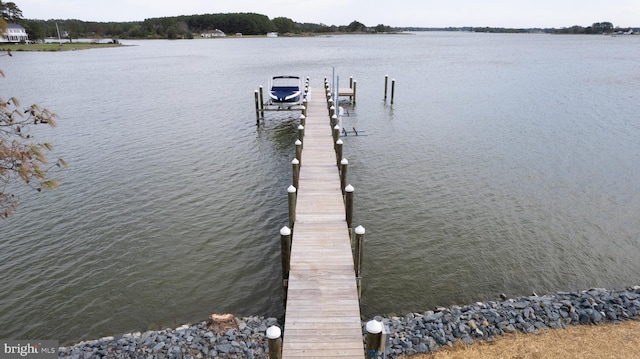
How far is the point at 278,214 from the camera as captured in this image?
49.9 feet

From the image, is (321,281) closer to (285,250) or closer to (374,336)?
(285,250)

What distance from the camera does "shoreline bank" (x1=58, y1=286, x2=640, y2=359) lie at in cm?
853

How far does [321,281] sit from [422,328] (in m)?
2.58

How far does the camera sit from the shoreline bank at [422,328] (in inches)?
336

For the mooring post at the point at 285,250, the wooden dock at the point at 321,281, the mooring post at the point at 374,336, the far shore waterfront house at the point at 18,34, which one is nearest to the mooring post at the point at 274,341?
the wooden dock at the point at 321,281

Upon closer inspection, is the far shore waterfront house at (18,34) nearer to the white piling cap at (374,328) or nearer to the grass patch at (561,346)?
the white piling cap at (374,328)

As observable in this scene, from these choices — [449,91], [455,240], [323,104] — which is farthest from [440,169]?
[449,91]

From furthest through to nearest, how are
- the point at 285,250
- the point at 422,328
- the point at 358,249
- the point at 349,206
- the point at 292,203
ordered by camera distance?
the point at 349,206 → the point at 292,203 → the point at 358,249 → the point at 285,250 → the point at 422,328

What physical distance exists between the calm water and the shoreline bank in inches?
39.1

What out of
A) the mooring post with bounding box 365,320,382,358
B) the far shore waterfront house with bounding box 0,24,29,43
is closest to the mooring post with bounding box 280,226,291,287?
the mooring post with bounding box 365,320,382,358

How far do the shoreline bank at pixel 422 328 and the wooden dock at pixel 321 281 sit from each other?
1116 mm

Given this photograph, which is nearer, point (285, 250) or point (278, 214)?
point (285, 250)

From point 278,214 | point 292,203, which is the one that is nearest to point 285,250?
point 292,203

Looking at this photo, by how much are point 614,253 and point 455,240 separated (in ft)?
16.5
